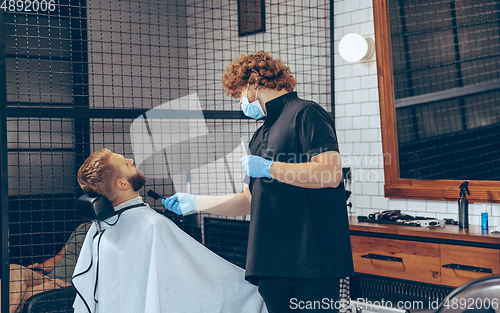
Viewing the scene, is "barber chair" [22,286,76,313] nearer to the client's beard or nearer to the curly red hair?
the client's beard

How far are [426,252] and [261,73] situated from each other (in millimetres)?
1458

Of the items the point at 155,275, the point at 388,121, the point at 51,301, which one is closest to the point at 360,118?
the point at 388,121

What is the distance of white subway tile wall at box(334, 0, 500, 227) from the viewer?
3256 mm

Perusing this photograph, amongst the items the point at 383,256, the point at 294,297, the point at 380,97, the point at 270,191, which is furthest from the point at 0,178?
the point at 380,97

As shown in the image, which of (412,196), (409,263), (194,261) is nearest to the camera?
(194,261)

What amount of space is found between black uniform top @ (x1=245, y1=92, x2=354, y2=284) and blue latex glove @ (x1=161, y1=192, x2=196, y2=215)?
0.43 meters

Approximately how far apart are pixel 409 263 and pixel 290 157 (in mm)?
1268

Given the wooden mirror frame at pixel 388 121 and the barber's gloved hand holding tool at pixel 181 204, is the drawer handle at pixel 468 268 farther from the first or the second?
the barber's gloved hand holding tool at pixel 181 204

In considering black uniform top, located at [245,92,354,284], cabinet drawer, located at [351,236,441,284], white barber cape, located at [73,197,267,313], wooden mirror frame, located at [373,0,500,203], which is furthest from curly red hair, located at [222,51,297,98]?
wooden mirror frame, located at [373,0,500,203]

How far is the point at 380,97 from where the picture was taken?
3143 millimetres

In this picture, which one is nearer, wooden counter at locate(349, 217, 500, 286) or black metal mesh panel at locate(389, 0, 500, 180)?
wooden counter at locate(349, 217, 500, 286)

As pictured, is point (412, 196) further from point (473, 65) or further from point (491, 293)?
point (491, 293)

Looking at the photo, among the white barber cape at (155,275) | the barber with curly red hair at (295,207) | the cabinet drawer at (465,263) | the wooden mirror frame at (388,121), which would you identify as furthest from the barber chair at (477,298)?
the wooden mirror frame at (388,121)

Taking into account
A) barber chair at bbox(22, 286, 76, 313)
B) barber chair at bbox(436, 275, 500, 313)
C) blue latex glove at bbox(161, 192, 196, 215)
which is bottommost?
barber chair at bbox(22, 286, 76, 313)
